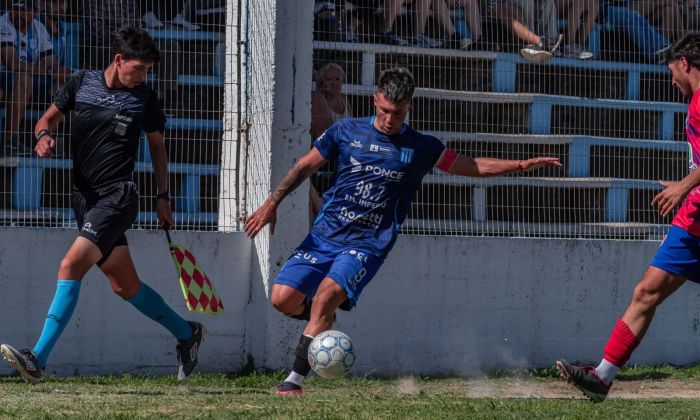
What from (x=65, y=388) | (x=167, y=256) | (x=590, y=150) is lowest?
(x=65, y=388)

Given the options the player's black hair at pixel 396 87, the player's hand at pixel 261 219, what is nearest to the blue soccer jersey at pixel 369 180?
the player's black hair at pixel 396 87

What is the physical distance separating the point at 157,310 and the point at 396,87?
244cm

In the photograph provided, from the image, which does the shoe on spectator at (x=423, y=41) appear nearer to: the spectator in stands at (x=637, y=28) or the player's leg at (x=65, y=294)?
the spectator in stands at (x=637, y=28)

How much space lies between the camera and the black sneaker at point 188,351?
28.9 ft

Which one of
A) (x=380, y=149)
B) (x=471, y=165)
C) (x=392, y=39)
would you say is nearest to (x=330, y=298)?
(x=380, y=149)

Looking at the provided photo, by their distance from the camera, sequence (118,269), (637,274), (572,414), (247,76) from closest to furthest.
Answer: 1. (572,414)
2. (118,269)
3. (247,76)
4. (637,274)

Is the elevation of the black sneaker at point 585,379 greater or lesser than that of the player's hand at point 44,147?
lesser

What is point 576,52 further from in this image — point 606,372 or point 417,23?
point 606,372

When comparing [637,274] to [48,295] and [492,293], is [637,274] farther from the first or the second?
[48,295]

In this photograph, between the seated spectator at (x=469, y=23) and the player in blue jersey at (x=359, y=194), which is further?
the seated spectator at (x=469, y=23)

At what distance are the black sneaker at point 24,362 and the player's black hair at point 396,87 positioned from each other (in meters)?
2.94

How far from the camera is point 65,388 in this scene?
28.1ft

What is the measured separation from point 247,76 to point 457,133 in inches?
82.2

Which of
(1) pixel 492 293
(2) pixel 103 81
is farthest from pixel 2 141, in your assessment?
(1) pixel 492 293
